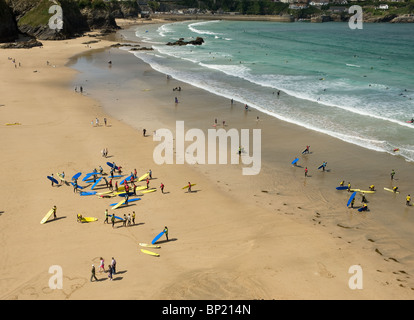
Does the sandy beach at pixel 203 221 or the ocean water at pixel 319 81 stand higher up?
the ocean water at pixel 319 81

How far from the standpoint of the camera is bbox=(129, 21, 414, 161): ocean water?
39.6m

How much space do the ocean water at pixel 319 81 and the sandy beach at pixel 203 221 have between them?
465 cm

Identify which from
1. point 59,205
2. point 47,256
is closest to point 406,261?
point 47,256

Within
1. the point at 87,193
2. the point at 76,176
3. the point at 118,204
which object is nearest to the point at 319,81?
the point at 76,176

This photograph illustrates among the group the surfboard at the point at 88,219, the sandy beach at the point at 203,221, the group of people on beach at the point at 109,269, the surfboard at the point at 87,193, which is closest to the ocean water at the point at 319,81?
the sandy beach at the point at 203,221

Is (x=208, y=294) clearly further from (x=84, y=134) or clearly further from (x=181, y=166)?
(x=84, y=134)

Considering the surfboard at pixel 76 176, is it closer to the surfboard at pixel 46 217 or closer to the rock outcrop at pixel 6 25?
the surfboard at pixel 46 217

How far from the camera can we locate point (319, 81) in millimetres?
59938

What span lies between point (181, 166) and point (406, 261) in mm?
18281

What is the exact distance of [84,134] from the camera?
121 ft

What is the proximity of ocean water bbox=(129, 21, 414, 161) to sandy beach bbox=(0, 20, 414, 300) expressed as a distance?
4.65 metres

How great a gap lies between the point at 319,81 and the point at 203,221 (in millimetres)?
44694

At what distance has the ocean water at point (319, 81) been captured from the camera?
39.6 m

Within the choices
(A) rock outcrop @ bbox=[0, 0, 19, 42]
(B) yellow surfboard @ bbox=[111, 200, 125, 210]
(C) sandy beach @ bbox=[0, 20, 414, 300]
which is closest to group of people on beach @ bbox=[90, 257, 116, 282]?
(C) sandy beach @ bbox=[0, 20, 414, 300]
